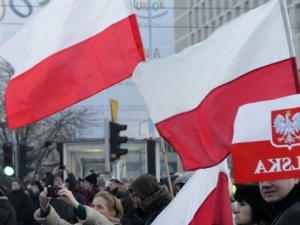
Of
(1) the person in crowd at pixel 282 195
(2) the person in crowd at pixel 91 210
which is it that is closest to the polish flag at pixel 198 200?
(2) the person in crowd at pixel 91 210

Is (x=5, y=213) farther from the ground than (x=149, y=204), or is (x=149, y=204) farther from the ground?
(x=5, y=213)

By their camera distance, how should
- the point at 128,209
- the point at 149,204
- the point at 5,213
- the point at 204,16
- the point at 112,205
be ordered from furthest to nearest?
the point at 204,16, the point at 128,209, the point at 5,213, the point at 149,204, the point at 112,205

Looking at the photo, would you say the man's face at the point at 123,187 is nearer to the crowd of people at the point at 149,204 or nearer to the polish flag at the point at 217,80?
the crowd of people at the point at 149,204

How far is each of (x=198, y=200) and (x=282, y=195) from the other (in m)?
1.85

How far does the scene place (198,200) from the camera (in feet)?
20.8

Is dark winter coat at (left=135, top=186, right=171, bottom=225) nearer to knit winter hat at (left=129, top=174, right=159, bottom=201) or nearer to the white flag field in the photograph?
knit winter hat at (left=129, top=174, right=159, bottom=201)

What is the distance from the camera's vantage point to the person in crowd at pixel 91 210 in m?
6.66

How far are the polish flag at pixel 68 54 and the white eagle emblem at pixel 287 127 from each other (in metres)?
2.87

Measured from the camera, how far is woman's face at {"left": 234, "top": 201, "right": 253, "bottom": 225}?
204 inches

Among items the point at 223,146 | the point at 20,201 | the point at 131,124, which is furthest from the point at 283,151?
the point at 131,124

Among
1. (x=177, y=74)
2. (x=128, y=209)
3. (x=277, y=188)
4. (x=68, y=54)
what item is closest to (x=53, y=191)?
(x=68, y=54)

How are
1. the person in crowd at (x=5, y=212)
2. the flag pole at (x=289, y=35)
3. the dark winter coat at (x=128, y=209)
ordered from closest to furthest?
the flag pole at (x=289, y=35) → the person in crowd at (x=5, y=212) → the dark winter coat at (x=128, y=209)

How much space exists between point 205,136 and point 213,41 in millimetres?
633

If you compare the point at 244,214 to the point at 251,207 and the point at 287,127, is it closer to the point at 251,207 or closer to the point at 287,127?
the point at 251,207
